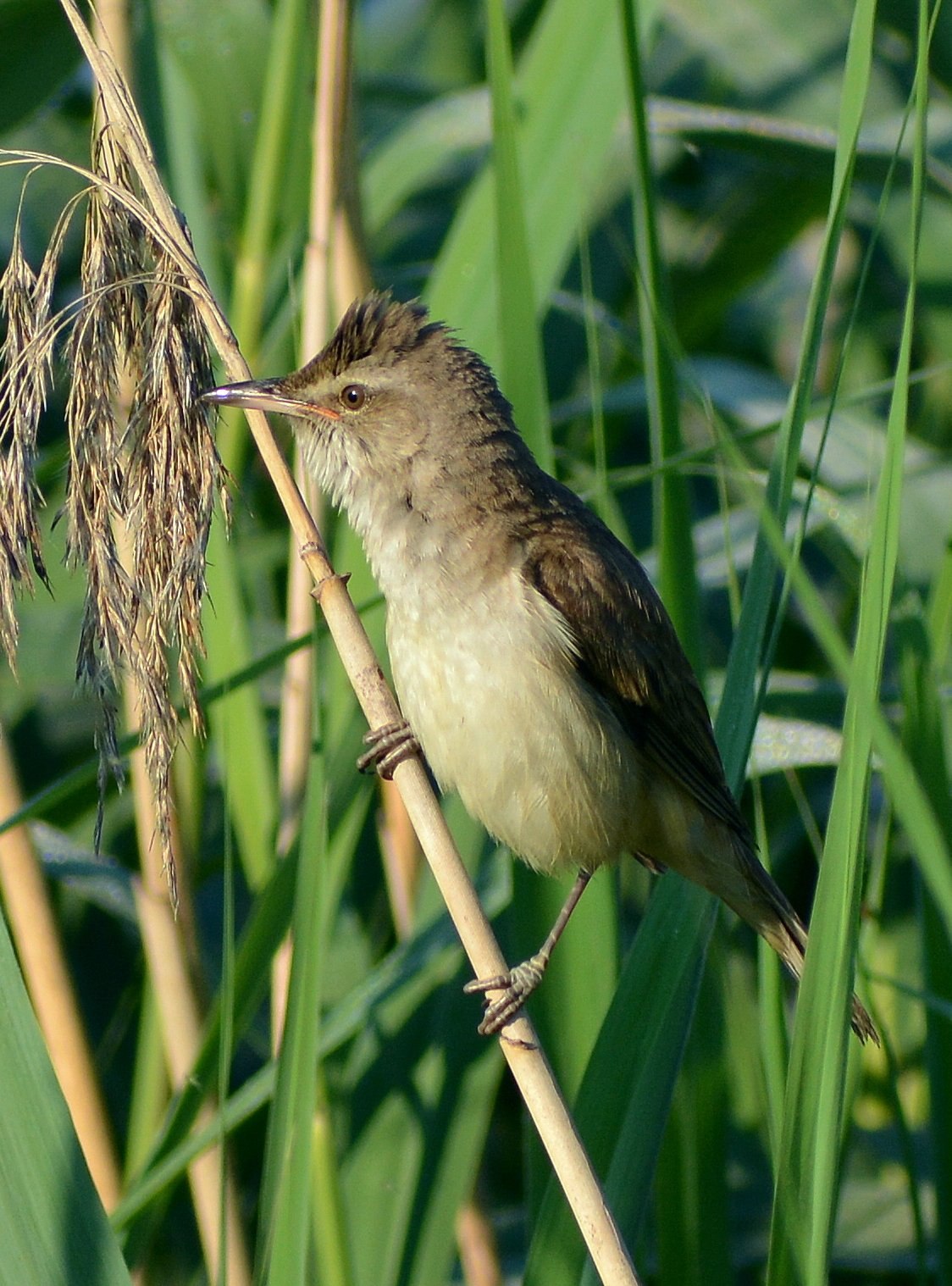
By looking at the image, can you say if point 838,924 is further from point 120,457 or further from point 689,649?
point 120,457

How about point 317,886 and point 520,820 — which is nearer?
point 317,886

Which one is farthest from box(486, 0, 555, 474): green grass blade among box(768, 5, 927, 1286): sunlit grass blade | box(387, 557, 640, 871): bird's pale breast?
box(768, 5, 927, 1286): sunlit grass blade

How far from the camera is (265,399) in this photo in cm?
218

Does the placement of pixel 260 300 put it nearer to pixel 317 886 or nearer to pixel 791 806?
pixel 317 886

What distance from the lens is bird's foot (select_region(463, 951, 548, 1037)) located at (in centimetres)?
182

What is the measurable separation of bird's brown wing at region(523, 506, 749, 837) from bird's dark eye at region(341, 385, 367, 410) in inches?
14.7

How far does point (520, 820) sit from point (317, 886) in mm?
817

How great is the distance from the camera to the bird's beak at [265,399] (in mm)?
1945

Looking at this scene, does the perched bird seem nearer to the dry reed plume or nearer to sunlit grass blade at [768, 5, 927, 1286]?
the dry reed plume

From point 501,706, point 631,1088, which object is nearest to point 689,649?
point 501,706

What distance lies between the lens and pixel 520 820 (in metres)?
2.33

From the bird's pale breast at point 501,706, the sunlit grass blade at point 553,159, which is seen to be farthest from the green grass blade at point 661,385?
the sunlit grass blade at point 553,159

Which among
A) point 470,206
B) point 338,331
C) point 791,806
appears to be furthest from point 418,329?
point 791,806

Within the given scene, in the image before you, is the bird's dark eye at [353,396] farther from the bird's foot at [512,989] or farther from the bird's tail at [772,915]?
the bird's tail at [772,915]
